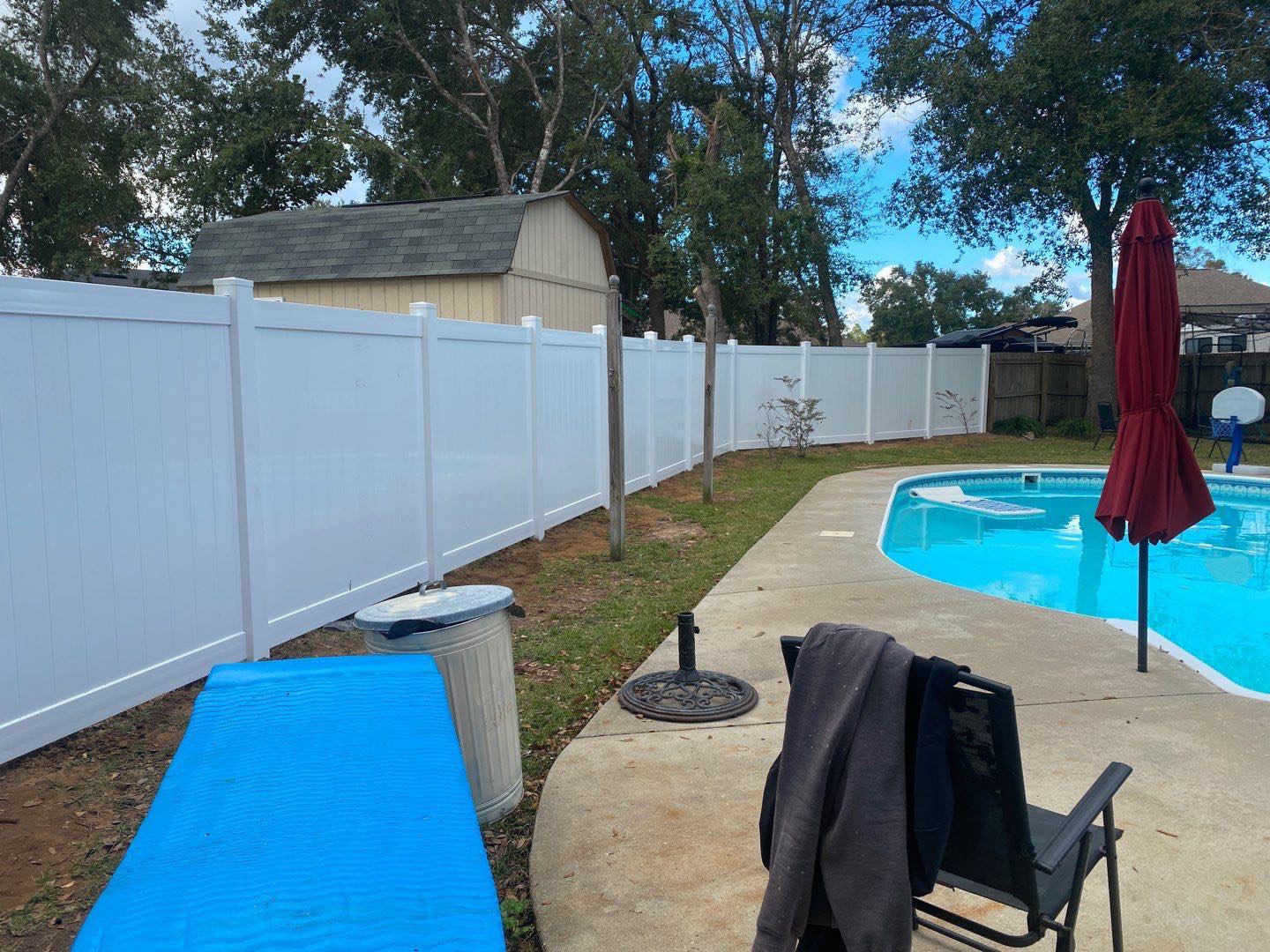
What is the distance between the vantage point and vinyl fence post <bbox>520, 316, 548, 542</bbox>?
810cm

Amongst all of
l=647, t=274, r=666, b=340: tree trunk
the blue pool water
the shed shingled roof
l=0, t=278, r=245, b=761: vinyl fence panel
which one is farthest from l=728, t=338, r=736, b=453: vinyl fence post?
l=0, t=278, r=245, b=761: vinyl fence panel

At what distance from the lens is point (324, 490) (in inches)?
212

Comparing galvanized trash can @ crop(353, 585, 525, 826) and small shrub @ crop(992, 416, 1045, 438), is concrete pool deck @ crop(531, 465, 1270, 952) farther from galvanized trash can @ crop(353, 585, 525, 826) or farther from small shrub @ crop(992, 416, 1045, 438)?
small shrub @ crop(992, 416, 1045, 438)

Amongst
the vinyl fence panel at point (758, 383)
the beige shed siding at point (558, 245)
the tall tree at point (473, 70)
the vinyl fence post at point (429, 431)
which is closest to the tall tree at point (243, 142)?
the tall tree at point (473, 70)

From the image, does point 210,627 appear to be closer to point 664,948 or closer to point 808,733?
point 664,948

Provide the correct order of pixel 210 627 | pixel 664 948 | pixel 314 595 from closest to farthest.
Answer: pixel 664 948 → pixel 210 627 → pixel 314 595

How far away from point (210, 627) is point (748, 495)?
28.2 ft

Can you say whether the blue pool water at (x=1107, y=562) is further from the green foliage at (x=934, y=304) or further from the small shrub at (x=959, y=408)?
the green foliage at (x=934, y=304)

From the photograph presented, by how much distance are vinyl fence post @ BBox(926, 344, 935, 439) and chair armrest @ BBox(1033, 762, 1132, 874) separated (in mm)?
18177

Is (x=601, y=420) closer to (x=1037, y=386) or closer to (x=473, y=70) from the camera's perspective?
(x=1037, y=386)

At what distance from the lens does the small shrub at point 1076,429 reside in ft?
68.5

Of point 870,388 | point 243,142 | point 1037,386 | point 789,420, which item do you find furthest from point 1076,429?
point 243,142

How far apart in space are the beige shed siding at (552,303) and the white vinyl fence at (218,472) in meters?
5.66

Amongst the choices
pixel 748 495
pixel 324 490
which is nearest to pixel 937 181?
pixel 748 495
